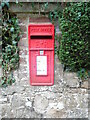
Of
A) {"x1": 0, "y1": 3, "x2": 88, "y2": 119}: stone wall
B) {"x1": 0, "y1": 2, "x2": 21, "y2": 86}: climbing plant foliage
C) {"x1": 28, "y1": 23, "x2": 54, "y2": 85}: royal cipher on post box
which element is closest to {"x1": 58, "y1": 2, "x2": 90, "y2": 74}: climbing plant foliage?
{"x1": 28, "y1": 23, "x2": 54, "y2": 85}: royal cipher on post box

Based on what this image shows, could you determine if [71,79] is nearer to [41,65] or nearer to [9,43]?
[41,65]

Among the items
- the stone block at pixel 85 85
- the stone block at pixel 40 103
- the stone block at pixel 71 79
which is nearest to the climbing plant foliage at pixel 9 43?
the stone block at pixel 40 103

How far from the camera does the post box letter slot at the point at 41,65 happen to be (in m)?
2.31

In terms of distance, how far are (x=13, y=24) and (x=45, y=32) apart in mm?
475

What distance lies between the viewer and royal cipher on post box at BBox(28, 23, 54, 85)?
2.26 meters

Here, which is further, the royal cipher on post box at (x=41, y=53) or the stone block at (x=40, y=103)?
the stone block at (x=40, y=103)

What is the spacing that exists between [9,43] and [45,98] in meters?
0.99

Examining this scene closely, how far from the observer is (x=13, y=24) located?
2.29 meters

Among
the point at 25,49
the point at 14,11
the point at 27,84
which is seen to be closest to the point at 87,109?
the point at 27,84

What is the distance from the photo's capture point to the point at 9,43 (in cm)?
233

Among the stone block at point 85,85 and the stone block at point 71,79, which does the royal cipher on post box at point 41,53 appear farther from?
the stone block at point 85,85

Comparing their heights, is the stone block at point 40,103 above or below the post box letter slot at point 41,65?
below

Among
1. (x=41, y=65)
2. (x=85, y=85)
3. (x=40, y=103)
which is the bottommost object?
(x=40, y=103)

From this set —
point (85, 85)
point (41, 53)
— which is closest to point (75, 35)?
point (41, 53)
